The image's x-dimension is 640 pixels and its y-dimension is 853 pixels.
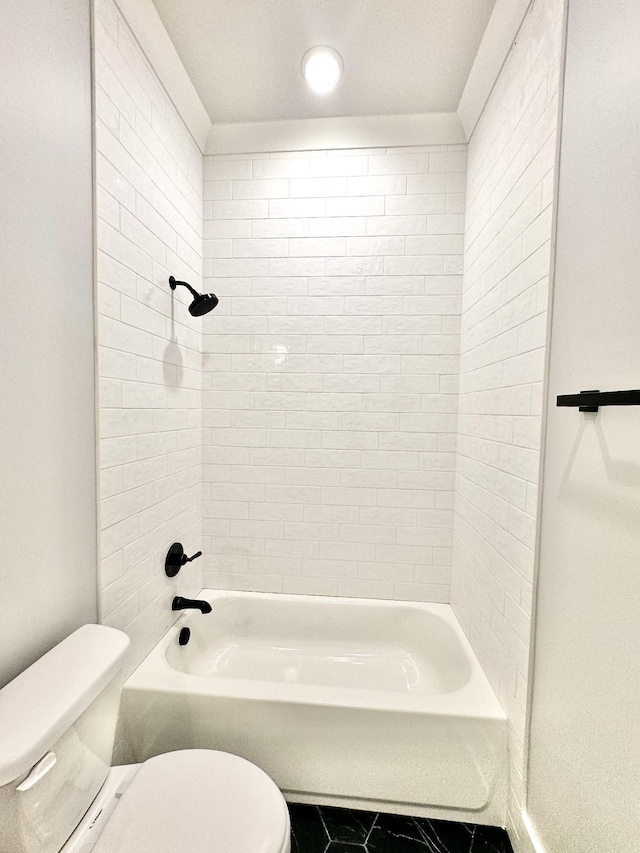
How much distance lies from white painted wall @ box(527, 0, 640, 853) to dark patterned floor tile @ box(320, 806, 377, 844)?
1.72 ft

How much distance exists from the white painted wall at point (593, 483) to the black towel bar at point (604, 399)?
0.27ft

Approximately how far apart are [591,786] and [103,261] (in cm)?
179

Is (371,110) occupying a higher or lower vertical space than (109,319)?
higher

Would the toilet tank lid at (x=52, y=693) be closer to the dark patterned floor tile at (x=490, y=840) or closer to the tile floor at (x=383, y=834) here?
the tile floor at (x=383, y=834)

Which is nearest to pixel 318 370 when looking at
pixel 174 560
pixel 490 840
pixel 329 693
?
pixel 174 560

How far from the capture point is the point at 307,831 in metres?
1.23

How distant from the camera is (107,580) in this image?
122 centimetres

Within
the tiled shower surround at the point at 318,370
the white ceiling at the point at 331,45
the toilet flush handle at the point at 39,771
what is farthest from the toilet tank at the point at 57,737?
the white ceiling at the point at 331,45

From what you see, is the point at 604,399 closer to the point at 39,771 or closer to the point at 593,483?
→ the point at 593,483

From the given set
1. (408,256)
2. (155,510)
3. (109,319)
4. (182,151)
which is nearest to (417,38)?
(408,256)

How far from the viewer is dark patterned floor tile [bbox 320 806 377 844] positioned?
121cm

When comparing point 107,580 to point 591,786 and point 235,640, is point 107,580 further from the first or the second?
point 591,786

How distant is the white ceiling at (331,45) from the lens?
130cm

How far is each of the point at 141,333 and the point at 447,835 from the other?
1.94m
